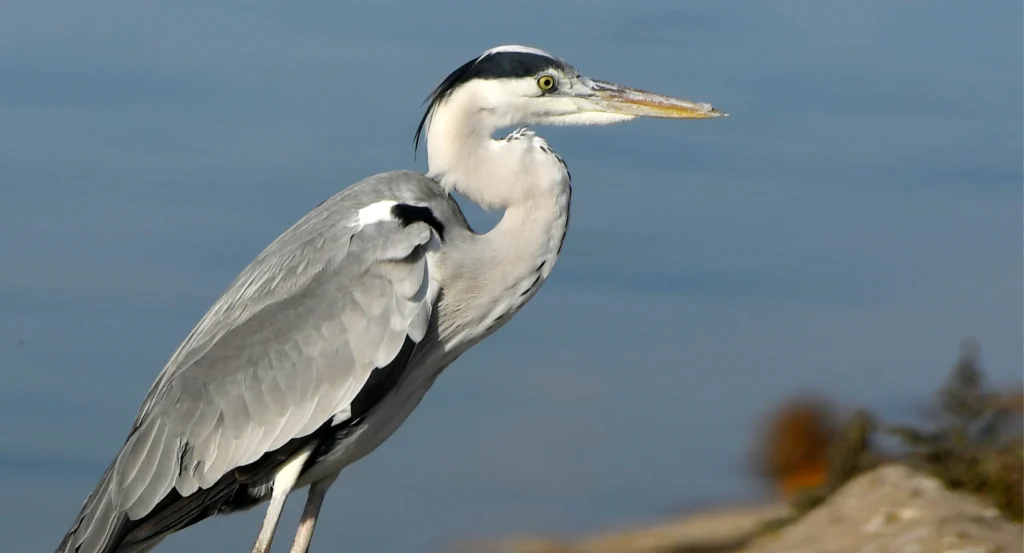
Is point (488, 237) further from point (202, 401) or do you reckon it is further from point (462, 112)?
point (202, 401)

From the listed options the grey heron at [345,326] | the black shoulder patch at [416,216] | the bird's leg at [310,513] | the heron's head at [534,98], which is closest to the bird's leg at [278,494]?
the grey heron at [345,326]

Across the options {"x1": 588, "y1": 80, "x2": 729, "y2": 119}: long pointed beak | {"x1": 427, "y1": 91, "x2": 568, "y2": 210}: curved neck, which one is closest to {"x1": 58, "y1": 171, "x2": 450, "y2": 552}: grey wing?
{"x1": 427, "y1": 91, "x2": 568, "y2": 210}: curved neck

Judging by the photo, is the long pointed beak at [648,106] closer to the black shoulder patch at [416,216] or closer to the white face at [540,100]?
the white face at [540,100]

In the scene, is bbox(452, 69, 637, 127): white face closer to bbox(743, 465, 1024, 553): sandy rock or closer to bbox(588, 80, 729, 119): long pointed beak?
bbox(588, 80, 729, 119): long pointed beak

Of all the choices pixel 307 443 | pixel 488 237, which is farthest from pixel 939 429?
pixel 307 443

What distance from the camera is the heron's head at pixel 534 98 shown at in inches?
209

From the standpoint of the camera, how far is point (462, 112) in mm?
5266

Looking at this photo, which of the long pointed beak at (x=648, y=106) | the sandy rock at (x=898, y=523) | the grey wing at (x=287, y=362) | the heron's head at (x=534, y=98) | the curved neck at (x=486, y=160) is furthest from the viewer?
the long pointed beak at (x=648, y=106)

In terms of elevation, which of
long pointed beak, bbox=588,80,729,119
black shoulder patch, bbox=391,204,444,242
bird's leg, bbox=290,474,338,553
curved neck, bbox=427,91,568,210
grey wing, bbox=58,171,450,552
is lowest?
bird's leg, bbox=290,474,338,553

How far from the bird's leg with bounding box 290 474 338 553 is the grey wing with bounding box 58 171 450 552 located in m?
0.33

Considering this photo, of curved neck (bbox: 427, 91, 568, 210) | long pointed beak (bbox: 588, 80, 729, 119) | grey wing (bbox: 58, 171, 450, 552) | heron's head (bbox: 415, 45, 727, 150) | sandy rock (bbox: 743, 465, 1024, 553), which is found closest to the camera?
sandy rock (bbox: 743, 465, 1024, 553)

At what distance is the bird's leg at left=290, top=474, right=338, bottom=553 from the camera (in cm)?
529

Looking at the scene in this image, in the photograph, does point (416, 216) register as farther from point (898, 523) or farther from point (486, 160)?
point (898, 523)

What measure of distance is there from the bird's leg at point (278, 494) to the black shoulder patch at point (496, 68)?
124 centimetres
